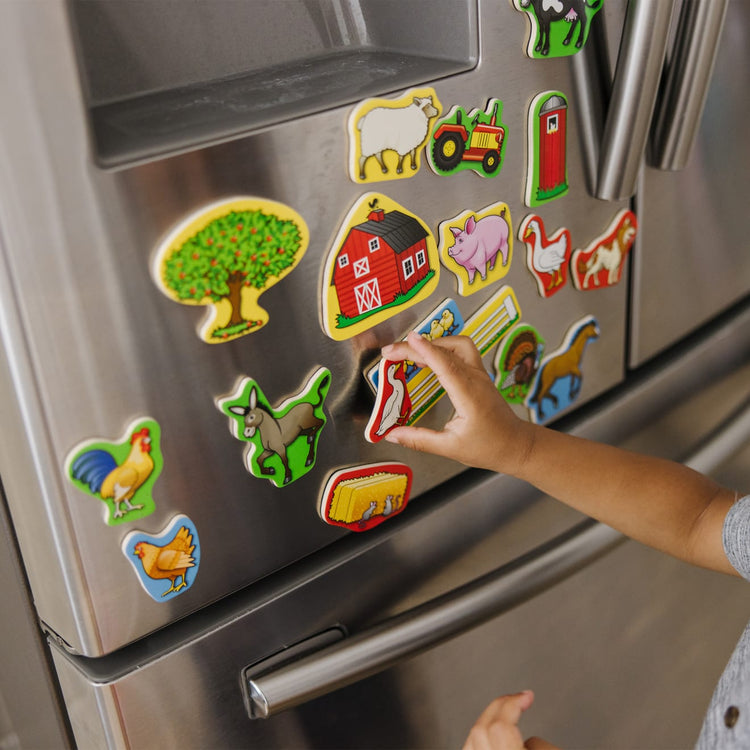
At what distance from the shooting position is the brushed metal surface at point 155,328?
14.5 inches

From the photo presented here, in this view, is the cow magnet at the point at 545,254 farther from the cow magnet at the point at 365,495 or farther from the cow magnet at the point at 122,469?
the cow magnet at the point at 122,469

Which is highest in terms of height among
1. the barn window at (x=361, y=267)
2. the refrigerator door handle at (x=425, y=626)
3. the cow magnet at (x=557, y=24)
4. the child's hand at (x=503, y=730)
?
the cow magnet at (x=557, y=24)

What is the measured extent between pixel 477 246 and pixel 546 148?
9 cm

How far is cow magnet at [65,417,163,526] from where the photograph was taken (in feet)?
1.38

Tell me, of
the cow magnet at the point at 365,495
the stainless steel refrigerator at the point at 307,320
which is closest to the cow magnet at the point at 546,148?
the stainless steel refrigerator at the point at 307,320

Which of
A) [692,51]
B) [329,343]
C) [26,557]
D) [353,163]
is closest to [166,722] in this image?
[26,557]

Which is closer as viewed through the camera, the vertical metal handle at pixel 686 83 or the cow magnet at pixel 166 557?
the cow magnet at pixel 166 557

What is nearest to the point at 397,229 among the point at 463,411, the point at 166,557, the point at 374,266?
the point at 374,266

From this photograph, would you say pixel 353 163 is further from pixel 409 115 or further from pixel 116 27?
pixel 116 27

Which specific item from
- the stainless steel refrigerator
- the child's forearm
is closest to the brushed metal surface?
the stainless steel refrigerator

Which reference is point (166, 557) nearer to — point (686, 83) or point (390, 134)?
point (390, 134)

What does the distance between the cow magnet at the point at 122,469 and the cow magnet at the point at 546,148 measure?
0.30 metres

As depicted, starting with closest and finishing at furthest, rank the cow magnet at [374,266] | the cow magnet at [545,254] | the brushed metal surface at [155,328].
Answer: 1. the brushed metal surface at [155,328]
2. the cow magnet at [374,266]
3. the cow magnet at [545,254]

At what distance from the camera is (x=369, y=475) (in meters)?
0.55
